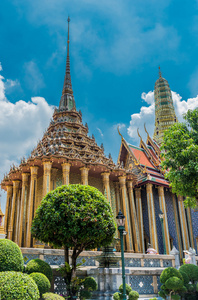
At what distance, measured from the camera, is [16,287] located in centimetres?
595

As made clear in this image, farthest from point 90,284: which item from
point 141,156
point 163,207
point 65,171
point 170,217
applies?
point 141,156

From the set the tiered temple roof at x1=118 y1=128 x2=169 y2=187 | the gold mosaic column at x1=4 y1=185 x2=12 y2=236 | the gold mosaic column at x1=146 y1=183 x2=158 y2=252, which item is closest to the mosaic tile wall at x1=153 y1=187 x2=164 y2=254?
the gold mosaic column at x1=146 y1=183 x2=158 y2=252

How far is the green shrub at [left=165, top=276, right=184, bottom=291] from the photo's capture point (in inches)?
386

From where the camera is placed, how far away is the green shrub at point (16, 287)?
5801mm

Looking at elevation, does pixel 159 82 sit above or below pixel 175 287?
above

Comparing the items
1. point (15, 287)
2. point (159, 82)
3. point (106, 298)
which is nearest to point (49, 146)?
point (106, 298)

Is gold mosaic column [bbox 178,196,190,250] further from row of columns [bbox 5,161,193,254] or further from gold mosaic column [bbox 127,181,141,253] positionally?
gold mosaic column [bbox 127,181,141,253]

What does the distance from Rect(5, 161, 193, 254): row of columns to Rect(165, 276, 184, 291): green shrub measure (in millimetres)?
11828

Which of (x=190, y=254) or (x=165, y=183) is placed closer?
(x=190, y=254)

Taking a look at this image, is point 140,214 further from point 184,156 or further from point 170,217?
point 184,156

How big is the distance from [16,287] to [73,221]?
12.4 feet

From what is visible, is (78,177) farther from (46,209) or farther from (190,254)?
(46,209)

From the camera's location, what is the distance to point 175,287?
9.80 m

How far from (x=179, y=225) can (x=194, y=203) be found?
51.7 ft
